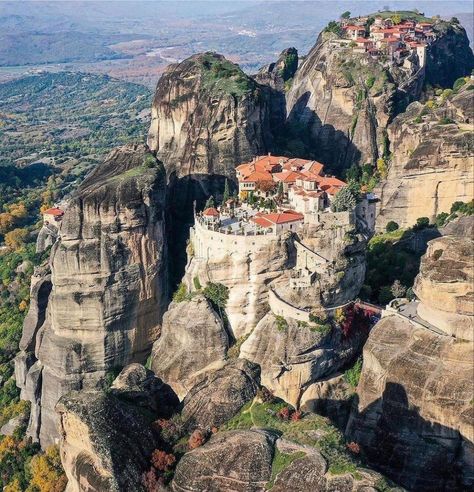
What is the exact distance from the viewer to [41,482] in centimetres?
3014

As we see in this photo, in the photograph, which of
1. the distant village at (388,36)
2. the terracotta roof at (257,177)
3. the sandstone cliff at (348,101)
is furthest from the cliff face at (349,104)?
the terracotta roof at (257,177)

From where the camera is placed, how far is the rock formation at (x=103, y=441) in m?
18.9

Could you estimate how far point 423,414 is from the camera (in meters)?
25.1

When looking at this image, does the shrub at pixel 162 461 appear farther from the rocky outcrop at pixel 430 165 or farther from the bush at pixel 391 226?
the rocky outcrop at pixel 430 165

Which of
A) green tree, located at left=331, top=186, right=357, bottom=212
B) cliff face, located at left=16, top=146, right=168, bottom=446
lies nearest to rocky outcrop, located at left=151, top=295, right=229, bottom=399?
cliff face, located at left=16, top=146, right=168, bottom=446

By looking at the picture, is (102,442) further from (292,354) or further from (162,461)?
(292,354)

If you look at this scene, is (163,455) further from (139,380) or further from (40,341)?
(40,341)

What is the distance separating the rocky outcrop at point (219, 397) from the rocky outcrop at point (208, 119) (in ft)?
68.7

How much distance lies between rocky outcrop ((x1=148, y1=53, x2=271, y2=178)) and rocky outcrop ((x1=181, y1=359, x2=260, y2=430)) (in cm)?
2095

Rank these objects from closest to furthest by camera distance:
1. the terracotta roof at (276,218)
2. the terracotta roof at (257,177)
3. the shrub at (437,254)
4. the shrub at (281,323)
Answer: the shrub at (437,254) → the shrub at (281,323) → the terracotta roof at (276,218) → the terracotta roof at (257,177)

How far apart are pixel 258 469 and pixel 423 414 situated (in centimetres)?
907

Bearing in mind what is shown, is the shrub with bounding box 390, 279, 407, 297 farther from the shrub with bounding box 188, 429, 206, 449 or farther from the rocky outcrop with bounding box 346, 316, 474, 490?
the shrub with bounding box 188, 429, 206, 449

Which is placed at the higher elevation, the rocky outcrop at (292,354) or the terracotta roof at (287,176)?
the terracotta roof at (287,176)

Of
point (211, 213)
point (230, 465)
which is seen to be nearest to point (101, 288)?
point (211, 213)
